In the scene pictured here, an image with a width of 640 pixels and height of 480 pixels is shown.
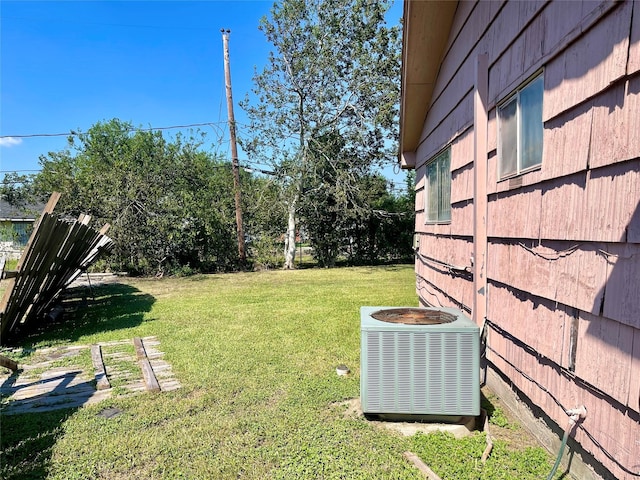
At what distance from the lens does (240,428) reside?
2.87 m

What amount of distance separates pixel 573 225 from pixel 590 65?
31.8 inches

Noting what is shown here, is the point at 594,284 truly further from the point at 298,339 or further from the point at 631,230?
the point at 298,339

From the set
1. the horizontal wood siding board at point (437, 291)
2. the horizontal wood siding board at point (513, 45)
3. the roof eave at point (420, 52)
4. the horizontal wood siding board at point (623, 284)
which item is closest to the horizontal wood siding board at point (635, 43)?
the horizontal wood siding board at point (623, 284)

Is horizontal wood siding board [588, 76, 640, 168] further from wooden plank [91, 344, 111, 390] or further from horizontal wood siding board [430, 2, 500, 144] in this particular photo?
wooden plank [91, 344, 111, 390]

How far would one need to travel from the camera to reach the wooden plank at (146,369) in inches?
144

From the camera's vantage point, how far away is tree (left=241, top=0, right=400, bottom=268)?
14.5m

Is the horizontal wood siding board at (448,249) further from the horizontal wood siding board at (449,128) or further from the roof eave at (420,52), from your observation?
the roof eave at (420,52)

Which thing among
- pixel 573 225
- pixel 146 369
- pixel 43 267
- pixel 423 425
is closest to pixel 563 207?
pixel 573 225

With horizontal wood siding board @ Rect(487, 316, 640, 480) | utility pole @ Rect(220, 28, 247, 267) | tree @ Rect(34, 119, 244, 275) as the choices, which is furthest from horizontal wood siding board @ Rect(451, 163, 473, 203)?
tree @ Rect(34, 119, 244, 275)

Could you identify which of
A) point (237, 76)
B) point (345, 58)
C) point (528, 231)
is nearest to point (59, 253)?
point (528, 231)

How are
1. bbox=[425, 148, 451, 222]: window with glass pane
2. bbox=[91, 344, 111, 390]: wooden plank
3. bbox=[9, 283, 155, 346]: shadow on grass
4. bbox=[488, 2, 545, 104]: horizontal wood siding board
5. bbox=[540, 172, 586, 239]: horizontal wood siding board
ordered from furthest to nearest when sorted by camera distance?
1. bbox=[9, 283, 155, 346]: shadow on grass
2. bbox=[425, 148, 451, 222]: window with glass pane
3. bbox=[91, 344, 111, 390]: wooden plank
4. bbox=[488, 2, 545, 104]: horizontal wood siding board
5. bbox=[540, 172, 586, 239]: horizontal wood siding board

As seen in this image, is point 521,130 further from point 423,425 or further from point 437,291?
point 437,291

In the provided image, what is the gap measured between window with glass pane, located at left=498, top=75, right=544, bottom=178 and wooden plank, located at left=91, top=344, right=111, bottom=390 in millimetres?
4104

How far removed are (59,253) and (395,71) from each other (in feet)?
42.8
